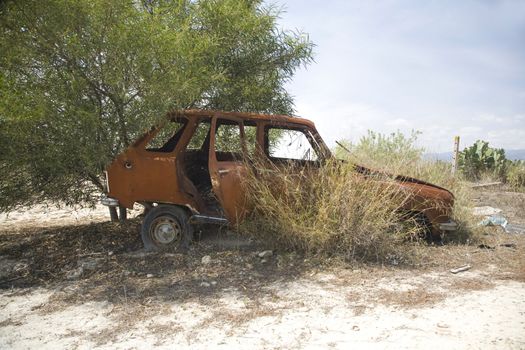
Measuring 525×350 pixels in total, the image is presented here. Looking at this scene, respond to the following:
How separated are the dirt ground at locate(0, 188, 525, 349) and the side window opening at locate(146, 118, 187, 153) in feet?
4.62

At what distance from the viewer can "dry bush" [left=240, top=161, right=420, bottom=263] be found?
5328 millimetres

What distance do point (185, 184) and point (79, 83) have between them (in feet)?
6.00

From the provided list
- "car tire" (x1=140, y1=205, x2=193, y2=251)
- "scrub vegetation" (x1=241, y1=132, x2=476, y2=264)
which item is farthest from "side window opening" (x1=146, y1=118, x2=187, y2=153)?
"scrub vegetation" (x1=241, y1=132, x2=476, y2=264)

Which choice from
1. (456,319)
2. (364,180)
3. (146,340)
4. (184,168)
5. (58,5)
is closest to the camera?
(146,340)

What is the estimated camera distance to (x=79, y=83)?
5234 mm

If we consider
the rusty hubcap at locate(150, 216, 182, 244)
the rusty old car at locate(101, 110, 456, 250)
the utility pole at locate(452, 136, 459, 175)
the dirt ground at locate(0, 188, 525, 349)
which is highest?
the utility pole at locate(452, 136, 459, 175)

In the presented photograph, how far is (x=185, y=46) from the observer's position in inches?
223

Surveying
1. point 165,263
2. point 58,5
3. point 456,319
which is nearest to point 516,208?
point 456,319

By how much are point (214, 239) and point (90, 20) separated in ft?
10.8

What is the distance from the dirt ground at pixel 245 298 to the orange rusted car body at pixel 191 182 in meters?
0.57

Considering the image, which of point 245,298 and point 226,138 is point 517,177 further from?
point 245,298

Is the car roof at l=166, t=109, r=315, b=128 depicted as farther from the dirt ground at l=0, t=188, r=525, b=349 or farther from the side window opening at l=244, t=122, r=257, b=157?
the dirt ground at l=0, t=188, r=525, b=349

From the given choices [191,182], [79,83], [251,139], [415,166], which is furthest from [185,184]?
[415,166]

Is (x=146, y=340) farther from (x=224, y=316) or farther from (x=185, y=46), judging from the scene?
(x=185, y=46)
